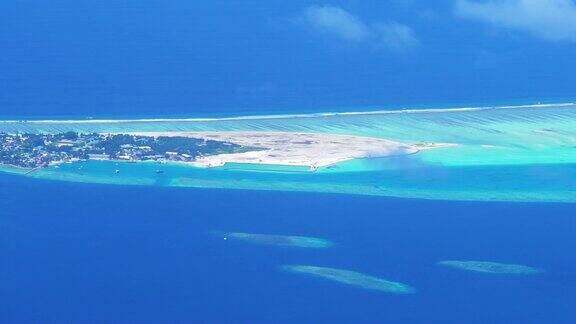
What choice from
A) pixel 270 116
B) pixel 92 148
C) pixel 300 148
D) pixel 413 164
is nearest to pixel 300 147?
pixel 300 148

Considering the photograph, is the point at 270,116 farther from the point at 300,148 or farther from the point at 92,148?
the point at 92,148

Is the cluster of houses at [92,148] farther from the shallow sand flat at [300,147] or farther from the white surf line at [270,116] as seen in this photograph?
the white surf line at [270,116]

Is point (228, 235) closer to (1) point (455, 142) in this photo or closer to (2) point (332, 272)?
(2) point (332, 272)

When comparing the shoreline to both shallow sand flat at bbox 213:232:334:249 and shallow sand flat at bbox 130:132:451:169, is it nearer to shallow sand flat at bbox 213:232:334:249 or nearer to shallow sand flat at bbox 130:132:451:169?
shallow sand flat at bbox 130:132:451:169

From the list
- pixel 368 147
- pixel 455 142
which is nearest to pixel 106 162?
pixel 368 147

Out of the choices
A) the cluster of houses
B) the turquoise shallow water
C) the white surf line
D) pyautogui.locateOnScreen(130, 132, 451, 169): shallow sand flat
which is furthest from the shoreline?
the white surf line

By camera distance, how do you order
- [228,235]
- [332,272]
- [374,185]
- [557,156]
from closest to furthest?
[332,272]
[228,235]
[374,185]
[557,156]
